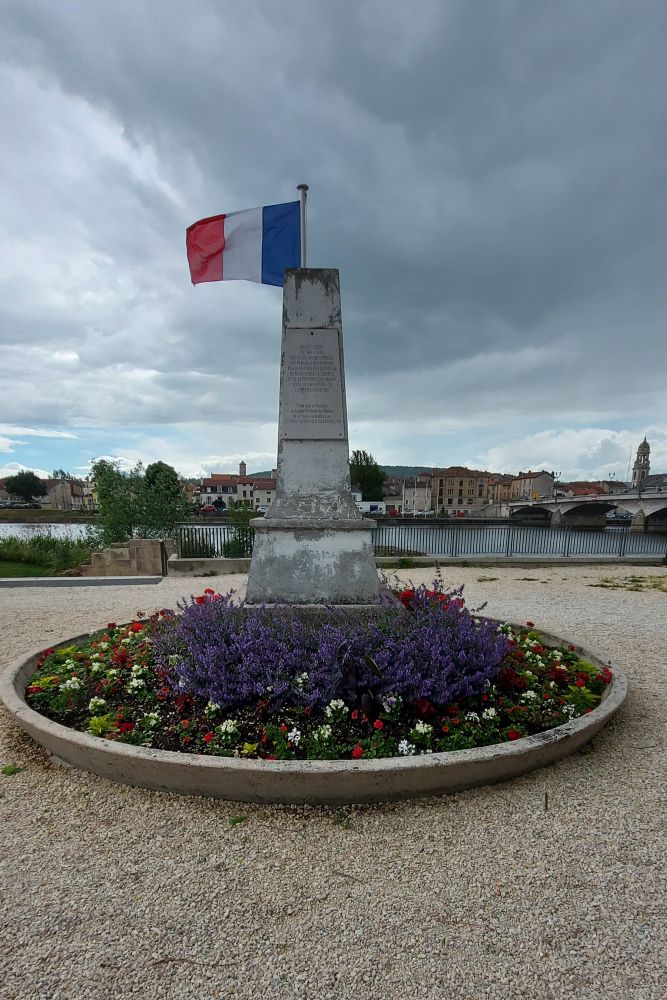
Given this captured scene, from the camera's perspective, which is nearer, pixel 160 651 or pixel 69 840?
pixel 69 840

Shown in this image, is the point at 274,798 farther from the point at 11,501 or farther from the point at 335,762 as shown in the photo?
the point at 11,501

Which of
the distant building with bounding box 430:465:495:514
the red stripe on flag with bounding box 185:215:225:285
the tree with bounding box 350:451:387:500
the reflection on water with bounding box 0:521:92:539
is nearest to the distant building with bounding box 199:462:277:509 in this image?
the tree with bounding box 350:451:387:500

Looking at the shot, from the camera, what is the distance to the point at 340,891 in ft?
6.44

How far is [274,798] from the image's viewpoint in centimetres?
245

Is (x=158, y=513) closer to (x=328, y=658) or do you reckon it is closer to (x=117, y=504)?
(x=117, y=504)

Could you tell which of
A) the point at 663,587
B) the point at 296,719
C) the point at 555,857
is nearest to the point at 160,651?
the point at 296,719

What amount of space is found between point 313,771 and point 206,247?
614 centimetres

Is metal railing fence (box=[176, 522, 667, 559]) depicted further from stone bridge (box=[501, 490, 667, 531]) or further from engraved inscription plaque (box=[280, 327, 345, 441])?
stone bridge (box=[501, 490, 667, 531])

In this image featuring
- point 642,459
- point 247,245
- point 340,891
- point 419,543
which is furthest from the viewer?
point 642,459

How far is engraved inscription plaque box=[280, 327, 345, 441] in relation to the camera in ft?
16.1

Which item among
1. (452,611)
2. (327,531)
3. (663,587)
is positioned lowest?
(663,587)

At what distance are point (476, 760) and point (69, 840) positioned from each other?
211 cm

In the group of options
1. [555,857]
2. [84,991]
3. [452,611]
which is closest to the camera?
[84,991]

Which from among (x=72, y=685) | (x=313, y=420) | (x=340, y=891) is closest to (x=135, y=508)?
(x=313, y=420)
